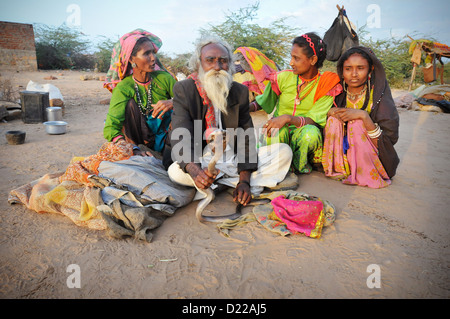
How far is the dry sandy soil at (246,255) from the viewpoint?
1.86 m

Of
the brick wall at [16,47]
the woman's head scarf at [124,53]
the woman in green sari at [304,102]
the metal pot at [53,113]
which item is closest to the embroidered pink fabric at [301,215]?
the woman in green sari at [304,102]

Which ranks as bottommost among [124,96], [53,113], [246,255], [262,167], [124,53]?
[246,255]

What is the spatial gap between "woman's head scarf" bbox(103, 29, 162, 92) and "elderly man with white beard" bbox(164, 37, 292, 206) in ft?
3.14

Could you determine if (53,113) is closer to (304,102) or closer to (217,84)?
(217,84)

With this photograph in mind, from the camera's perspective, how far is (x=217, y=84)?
272 centimetres

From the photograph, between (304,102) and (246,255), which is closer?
(246,255)

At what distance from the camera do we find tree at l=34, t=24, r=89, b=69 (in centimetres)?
1688

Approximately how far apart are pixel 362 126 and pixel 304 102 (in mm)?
734

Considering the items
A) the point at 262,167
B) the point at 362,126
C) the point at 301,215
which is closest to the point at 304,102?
the point at 362,126

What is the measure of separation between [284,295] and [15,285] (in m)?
1.71

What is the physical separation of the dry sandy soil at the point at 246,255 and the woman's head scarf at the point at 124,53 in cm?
165

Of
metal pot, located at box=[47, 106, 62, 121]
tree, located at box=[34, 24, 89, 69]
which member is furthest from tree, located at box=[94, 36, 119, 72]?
metal pot, located at box=[47, 106, 62, 121]

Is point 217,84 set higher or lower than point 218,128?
higher

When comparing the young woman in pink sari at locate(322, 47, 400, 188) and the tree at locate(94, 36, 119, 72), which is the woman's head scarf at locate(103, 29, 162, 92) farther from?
the tree at locate(94, 36, 119, 72)
